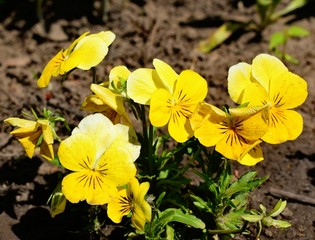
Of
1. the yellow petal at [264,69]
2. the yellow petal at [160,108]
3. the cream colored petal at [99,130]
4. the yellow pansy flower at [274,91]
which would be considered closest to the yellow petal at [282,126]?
the yellow pansy flower at [274,91]

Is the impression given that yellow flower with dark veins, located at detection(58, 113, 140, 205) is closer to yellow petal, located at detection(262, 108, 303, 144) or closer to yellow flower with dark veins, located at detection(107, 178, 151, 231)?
yellow flower with dark veins, located at detection(107, 178, 151, 231)

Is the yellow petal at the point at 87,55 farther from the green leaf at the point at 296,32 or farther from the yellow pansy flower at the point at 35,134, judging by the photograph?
the green leaf at the point at 296,32

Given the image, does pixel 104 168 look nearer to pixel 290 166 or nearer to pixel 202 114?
pixel 202 114

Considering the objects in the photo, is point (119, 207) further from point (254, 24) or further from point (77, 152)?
point (254, 24)

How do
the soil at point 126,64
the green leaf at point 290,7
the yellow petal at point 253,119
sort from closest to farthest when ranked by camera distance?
the yellow petal at point 253,119, the soil at point 126,64, the green leaf at point 290,7

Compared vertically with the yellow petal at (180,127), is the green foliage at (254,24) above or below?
below

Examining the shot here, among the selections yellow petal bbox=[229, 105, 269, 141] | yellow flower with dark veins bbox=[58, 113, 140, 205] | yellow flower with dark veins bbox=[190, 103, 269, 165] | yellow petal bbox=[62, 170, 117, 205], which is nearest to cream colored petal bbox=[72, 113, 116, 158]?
yellow flower with dark veins bbox=[58, 113, 140, 205]
